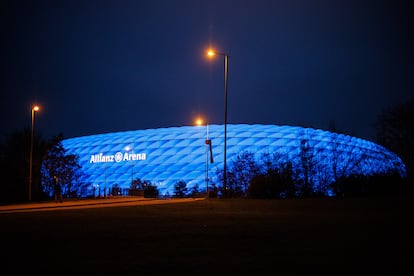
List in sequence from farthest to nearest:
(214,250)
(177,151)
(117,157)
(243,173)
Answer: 1. (117,157)
2. (177,151)
3. (243,173)
4. (214,250)

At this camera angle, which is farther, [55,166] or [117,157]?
[117,157]

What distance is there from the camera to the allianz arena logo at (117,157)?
6525cm

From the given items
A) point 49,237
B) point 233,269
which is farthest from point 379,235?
point 49,237

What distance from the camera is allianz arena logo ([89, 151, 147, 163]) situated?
6525 cm

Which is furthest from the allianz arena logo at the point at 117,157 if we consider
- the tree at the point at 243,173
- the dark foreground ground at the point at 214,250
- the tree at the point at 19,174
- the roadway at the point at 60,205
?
the dark foreground ground at the point at 214,250

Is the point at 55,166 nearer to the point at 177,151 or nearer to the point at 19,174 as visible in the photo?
the point at 19,174

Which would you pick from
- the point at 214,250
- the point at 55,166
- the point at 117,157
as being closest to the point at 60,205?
the point at 55,166

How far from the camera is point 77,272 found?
567cm

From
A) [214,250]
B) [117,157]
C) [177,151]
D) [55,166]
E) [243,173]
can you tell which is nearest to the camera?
[214,250]

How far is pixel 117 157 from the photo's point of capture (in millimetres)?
67188

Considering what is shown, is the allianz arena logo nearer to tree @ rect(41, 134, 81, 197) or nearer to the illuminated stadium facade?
the illuminated stadium facade

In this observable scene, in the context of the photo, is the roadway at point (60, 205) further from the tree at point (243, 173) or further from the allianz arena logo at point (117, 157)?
the allianz arena logo at point (117, 157)

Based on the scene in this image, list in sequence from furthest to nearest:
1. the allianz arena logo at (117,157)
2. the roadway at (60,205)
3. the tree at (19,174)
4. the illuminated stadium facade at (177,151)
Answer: the allianz arena logo at (117,157) → the illuminated stadium facade at (177,151) → the tree at (19,174) → the roadway at (60,205)

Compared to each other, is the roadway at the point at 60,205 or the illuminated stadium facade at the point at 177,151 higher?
the illuminated stadium facade at the point at 177,151
